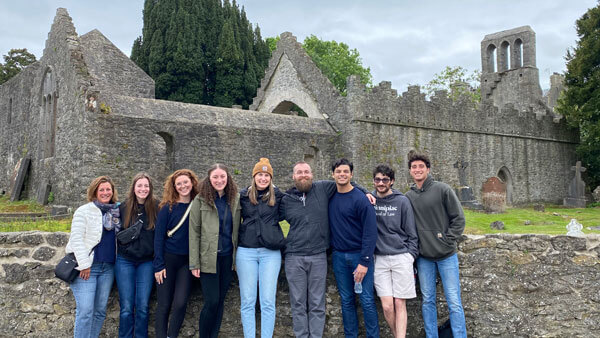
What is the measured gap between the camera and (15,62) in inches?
1313

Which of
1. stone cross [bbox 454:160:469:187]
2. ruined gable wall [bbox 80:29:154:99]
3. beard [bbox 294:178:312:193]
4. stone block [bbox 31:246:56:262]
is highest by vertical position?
ruined gable wall [bbox 80:29:154:99]

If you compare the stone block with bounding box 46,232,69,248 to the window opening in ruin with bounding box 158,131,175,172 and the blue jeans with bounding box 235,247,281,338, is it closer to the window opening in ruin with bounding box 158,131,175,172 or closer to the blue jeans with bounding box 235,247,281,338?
the blue jeans with bounding box 235,247,281,338

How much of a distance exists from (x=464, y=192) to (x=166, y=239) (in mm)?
15906

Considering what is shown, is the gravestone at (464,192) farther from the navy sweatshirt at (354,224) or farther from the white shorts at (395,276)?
the navy sweatshirt at (354,224)

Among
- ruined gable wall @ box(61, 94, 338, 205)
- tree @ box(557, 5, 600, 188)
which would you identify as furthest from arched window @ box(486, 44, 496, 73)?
ruined gable wall @ box(61, 94, 338, 205)

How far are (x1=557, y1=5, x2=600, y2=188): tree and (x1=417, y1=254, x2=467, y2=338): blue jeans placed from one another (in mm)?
23259

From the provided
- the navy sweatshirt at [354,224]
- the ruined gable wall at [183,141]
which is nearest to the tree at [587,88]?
the ruined gable wall at [183,141]

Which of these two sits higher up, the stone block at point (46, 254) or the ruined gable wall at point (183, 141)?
the ruined gable wall at point (183, 141)

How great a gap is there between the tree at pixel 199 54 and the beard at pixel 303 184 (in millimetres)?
25868

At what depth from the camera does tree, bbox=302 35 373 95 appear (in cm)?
3772

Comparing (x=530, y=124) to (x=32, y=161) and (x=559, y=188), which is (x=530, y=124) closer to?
(x=559, y=188)

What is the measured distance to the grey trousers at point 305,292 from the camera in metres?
4.78

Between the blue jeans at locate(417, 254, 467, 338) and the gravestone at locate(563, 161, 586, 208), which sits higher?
the gravestone at locate(563, 161, 586, 208)

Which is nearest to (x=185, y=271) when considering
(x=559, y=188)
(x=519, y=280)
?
(x=519, y=280)
